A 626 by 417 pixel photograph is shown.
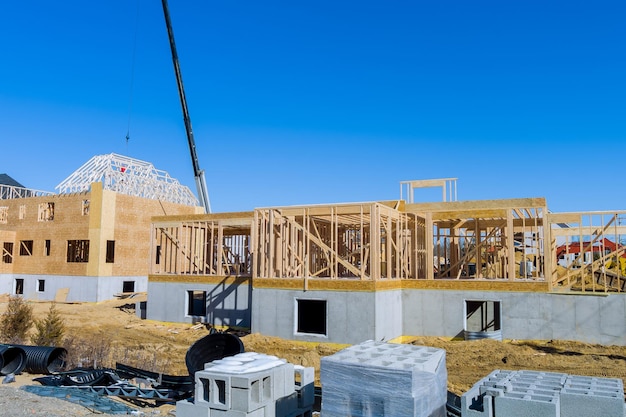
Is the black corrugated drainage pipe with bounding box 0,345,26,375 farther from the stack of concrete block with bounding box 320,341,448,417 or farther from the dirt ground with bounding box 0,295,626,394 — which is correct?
the stack of concrete block with bounding box 320,341,448,417

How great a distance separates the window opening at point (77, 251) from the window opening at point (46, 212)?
247 centimetres

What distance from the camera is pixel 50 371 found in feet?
43.4

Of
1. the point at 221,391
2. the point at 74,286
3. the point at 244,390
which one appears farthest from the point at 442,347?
the point at 74,286

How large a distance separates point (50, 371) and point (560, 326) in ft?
53.0

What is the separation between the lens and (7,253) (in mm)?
38656

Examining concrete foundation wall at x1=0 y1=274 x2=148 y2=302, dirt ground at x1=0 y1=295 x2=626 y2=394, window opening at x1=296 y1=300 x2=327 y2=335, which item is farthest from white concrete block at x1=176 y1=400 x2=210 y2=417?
concrete foundation wall at x1=0 y1=274 x2=148 y2=302

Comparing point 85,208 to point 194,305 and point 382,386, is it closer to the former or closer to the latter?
point 194,305

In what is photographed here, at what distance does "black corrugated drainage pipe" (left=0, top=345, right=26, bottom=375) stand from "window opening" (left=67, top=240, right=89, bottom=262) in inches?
948

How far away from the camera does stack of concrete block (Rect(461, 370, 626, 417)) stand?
6047 mm

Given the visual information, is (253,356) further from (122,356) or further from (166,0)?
(166,0)

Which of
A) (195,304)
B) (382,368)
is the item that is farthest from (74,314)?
(382,368)

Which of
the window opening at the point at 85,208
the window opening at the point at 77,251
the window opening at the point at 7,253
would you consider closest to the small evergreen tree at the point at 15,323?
the window opening at the point at 85,208

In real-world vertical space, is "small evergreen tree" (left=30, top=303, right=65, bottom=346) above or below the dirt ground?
above

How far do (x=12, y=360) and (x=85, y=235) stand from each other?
22.3m
